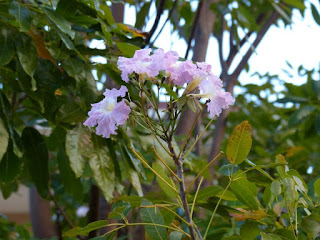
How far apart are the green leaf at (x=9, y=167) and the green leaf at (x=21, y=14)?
0.86 feet

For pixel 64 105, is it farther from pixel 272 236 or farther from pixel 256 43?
pixel 256 43

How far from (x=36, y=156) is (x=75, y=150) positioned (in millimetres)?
164

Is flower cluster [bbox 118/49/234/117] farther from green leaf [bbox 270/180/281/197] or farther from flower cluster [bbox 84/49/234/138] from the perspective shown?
green leaf [bbox 270/180/281/197]

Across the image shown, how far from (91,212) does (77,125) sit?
0.42 metres

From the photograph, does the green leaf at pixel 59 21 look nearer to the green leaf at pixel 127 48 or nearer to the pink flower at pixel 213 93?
the green leaf at pixel 127 48

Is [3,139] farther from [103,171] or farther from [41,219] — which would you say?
[41,219]

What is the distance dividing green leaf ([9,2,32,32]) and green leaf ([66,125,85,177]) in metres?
0.22

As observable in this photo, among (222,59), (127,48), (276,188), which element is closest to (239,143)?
(276,188)

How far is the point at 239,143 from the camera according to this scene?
607 millimetres

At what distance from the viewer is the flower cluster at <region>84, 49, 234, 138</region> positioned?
0.60 metres

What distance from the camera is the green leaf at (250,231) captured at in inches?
26.5

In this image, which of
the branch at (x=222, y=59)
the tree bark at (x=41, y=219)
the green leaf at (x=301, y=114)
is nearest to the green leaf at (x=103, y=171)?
the branch at (x=222, y=59)

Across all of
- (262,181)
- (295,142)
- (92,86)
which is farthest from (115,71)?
(295,142)

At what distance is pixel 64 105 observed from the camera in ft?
3.06
